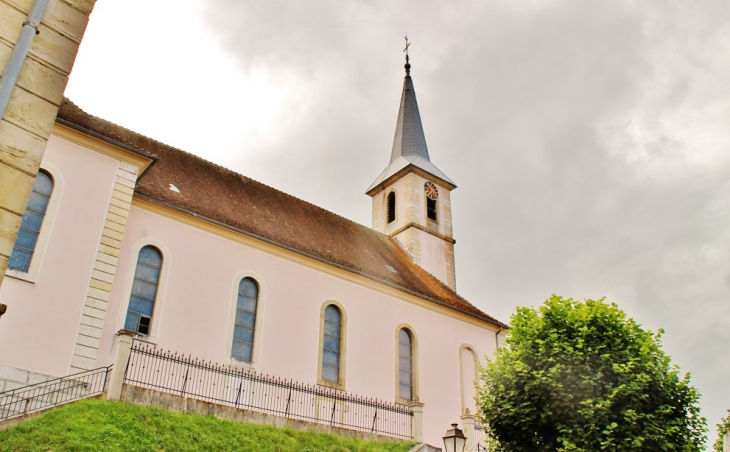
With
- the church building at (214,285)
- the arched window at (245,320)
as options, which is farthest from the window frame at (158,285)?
the arched window at (245,320)

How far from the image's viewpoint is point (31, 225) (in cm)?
1498

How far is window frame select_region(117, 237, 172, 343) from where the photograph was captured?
1678 centimetres

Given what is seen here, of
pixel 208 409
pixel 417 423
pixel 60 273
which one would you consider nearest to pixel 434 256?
pixel 417 423

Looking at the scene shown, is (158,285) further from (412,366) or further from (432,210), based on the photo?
(432,210)

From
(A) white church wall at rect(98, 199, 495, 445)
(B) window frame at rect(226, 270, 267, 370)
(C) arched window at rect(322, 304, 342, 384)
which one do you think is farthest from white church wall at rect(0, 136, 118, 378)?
(C) arched window at rect(322, 304, 342, 384)

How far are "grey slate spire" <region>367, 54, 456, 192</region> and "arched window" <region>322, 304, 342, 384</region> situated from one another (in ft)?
45.7

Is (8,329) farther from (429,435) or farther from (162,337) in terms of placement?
(429,435)

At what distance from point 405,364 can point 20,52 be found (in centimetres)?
2078

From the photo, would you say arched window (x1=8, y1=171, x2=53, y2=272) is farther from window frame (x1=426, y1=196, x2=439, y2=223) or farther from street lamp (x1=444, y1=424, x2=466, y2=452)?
window frame (x1=426, y1=196, x2=439, y2=223)

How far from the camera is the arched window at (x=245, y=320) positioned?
19.0 m

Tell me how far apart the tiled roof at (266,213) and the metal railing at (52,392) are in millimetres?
5733

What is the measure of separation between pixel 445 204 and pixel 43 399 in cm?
2434

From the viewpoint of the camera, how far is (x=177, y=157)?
23.3 m

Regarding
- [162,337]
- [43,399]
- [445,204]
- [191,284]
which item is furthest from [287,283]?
[445,204]
